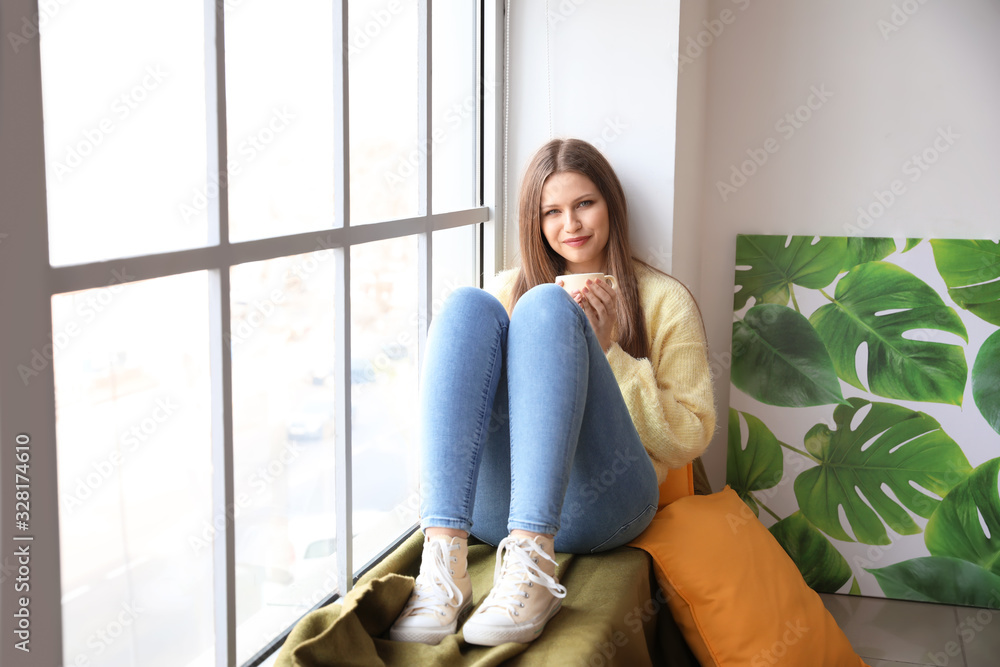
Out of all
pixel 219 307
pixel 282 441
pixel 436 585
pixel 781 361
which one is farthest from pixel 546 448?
pixel 781 361

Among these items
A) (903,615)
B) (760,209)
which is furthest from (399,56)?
(903,615)

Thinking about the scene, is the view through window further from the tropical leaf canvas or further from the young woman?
the tropical leaf canvas

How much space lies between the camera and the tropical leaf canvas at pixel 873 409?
1.95 m

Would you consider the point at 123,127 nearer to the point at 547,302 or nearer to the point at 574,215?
the point at 547,302

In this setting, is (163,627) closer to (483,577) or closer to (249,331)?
(249,331)

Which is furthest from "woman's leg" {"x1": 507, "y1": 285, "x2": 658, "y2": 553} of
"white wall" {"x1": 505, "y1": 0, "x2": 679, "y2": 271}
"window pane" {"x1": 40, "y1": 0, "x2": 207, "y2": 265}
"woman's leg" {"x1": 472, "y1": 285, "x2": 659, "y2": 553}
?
"white wall" {"x1": 505, "y1": 0, "x2": 679, "y2": 271}

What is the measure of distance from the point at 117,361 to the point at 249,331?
21 cm

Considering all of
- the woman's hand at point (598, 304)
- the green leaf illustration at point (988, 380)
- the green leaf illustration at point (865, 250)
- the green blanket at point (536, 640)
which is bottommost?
the green blanket at point (536, 640)

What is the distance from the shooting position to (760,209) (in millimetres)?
2082

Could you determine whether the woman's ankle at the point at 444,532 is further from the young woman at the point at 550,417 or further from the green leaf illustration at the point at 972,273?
the green leaf illustration at the point at 972,273

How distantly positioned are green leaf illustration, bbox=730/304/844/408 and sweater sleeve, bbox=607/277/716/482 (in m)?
0.54

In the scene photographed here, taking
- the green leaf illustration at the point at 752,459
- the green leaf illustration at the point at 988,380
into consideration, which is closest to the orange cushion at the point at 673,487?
the green leaf illustration at the point at 752,459

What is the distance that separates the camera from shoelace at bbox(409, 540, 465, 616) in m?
1.10

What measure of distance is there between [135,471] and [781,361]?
1640 mm
